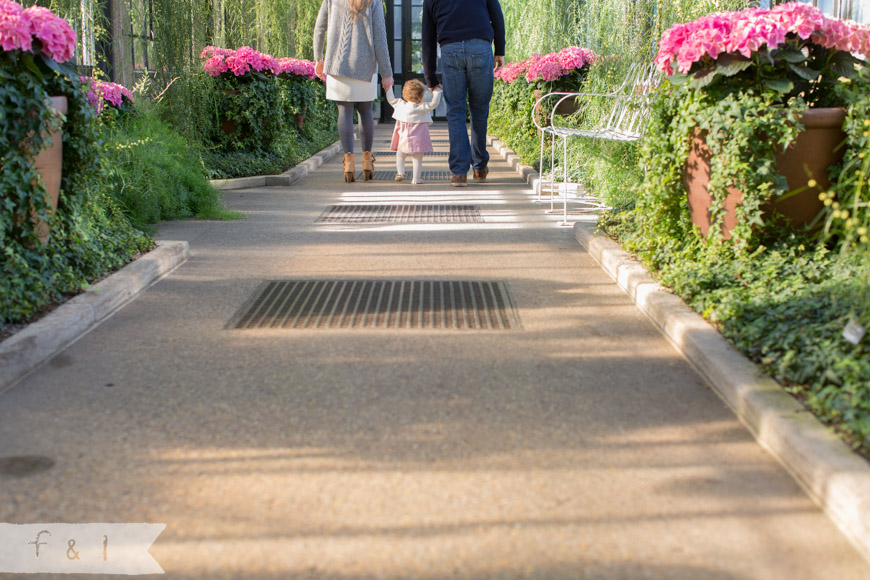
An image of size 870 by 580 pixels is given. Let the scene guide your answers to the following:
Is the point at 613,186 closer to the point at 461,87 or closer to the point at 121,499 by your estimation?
the point at 461,87

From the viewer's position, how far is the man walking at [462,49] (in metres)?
8.97

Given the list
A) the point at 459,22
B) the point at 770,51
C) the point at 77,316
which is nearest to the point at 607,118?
the point at 459,22

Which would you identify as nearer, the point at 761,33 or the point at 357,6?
the point at 761,33

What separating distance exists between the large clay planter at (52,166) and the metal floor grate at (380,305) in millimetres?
1019

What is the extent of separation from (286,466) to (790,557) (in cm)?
141

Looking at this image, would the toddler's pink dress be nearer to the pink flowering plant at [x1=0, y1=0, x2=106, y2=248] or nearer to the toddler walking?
the toddler walking

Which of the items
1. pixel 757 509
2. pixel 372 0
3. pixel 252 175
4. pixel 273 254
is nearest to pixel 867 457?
pixel 757 509

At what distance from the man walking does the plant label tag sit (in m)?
6.24

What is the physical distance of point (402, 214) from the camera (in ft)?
25.4

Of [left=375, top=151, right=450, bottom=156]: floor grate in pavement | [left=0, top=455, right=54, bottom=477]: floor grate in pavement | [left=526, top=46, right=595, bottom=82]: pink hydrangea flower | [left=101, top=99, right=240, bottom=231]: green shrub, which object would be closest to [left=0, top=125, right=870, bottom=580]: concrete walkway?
[left=0, top=455, right=54, bottom=477]: floor grate in pavement

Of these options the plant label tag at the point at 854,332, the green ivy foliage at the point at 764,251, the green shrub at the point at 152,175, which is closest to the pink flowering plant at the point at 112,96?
the green shrub at the point at 152,175

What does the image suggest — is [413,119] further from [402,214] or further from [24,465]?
[24,465]

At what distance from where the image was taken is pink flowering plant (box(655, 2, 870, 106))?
14.3ft

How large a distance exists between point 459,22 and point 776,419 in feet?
22.7
